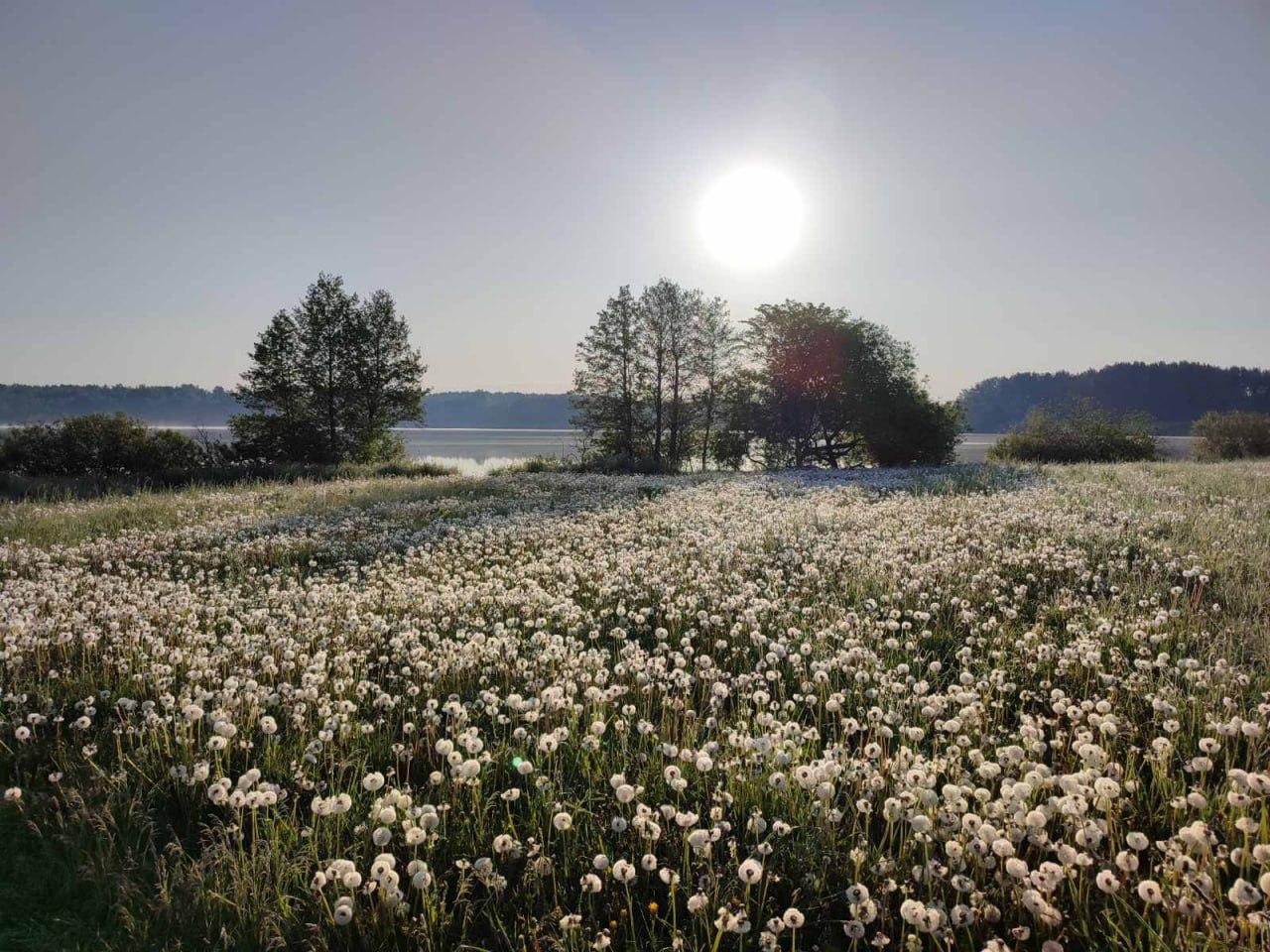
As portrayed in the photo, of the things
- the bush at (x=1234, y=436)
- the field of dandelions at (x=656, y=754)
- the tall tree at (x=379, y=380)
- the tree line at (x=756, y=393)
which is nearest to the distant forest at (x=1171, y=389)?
the bush at (x=1234, y=436)

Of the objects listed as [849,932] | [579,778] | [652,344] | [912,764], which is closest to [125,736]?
[579,778]

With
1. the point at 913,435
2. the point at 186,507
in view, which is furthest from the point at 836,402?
the point at 186,507

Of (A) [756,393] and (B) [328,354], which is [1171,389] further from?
(B) [328,354]

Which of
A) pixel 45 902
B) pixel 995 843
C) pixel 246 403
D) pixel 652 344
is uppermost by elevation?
pixel 652 344

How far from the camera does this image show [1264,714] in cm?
365

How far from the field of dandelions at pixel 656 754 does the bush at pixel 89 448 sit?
30.5 metres

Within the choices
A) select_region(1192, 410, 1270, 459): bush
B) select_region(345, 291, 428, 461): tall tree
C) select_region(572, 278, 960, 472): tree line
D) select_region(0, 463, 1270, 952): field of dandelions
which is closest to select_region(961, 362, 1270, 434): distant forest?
select_region(1192, 410, 1270, 459): bush

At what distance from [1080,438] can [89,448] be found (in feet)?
194

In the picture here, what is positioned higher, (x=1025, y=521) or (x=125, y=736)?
(x=1025, y=521)

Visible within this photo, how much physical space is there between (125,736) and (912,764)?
4.99 meters

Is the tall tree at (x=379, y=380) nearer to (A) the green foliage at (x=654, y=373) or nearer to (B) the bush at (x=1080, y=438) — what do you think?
(A) the green foliage at (x=654, y=373)

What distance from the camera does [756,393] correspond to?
45.2 metres

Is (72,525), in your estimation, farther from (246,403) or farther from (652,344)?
(652,344)

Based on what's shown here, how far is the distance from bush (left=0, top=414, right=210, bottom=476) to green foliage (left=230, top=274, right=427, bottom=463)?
7193mm
